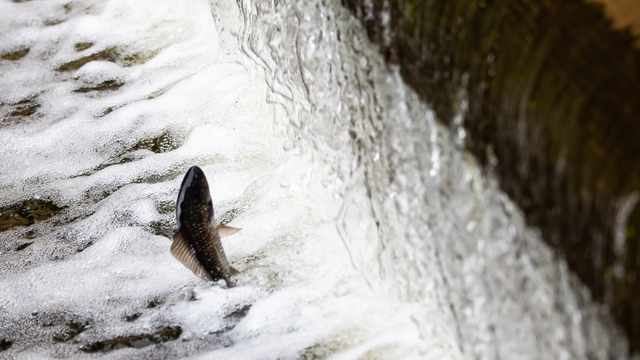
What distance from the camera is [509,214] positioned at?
1204 mm

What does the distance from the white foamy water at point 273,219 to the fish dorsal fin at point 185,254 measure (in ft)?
0.49

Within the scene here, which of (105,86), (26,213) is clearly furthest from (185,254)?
(105,86)

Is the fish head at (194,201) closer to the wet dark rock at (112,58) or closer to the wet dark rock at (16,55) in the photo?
the wet dark rock at (112,58)

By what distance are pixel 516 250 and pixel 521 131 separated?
311 millimetres

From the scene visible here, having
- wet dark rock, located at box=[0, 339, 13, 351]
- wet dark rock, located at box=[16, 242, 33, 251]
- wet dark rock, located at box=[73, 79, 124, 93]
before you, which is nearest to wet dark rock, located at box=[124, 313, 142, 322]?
wet dark rock, located at box=[0, 339, 13, 351]

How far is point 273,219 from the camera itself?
2.19 metres

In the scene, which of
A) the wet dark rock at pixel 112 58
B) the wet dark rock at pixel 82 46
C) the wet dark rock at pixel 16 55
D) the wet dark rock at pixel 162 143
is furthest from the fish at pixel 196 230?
the wet dark rock at pixel 16 55

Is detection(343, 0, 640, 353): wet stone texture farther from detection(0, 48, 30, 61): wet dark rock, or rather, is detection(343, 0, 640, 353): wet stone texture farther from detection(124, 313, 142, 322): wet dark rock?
detection(0, 48, 30, 61): wet dark rock

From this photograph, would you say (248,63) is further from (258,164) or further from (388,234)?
(388,234)

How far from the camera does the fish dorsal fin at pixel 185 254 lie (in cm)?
175

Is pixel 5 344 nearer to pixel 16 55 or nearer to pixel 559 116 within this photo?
pixel 559 116

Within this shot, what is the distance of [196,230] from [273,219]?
1.63 ft

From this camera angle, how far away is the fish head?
1.75 m

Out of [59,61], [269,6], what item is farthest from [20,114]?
[269,6]
